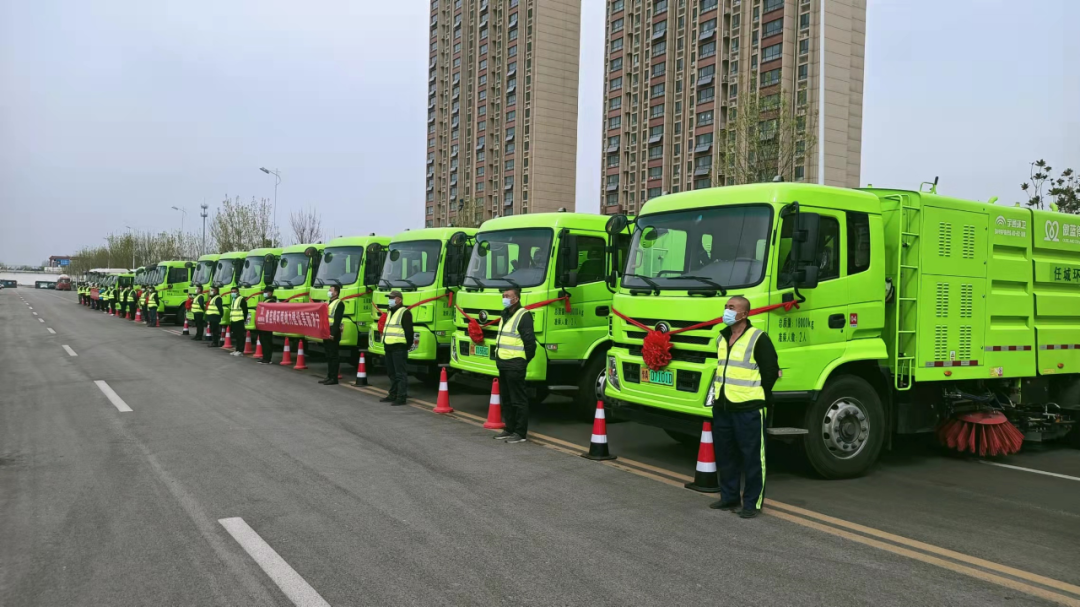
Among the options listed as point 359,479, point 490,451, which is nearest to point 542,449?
point 490,451

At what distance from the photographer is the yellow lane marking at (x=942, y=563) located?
185 inches

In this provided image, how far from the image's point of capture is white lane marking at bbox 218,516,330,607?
4.32 m

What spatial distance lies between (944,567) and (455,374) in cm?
756

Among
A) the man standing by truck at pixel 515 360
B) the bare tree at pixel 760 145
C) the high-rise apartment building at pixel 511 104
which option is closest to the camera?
the man standing by truck at pixel 515 360

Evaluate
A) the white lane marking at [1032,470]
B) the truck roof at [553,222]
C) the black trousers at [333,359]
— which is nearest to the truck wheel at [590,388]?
the truck roof at [553,222]

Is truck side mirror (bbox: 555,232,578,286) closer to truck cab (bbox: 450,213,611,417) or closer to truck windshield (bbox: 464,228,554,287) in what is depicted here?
truck cab (bbox: 450,213,611,417)

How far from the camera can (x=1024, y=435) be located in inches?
364

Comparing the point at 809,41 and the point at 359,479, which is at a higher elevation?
the point at 809,41

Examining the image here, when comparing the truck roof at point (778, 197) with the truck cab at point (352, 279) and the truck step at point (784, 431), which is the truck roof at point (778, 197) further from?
the truck cab at point (352, 279)

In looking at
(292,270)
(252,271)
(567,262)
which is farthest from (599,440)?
(252,271)

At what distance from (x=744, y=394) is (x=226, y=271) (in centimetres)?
2138

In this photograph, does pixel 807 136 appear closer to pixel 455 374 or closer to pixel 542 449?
pixel 455 374

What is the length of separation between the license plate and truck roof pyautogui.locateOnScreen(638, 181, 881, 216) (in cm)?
169

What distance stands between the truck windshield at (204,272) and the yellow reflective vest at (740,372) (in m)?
24.0
